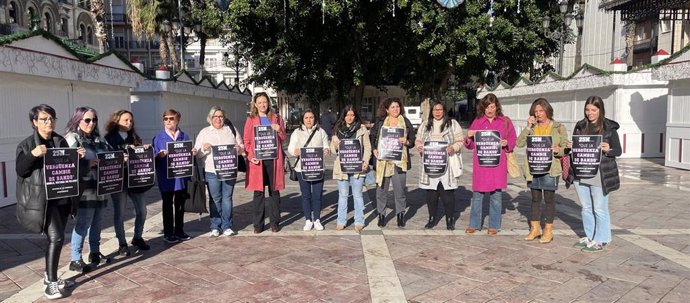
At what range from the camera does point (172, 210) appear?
5.97m

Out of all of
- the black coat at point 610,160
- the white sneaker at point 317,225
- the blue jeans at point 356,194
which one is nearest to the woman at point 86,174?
the white sneaker at point 317,225

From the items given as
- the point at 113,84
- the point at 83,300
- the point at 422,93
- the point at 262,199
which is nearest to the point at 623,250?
the point at 262,199

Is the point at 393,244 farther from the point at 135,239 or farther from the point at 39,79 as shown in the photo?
the point at 39,79

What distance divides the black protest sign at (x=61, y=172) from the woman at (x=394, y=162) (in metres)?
3.55

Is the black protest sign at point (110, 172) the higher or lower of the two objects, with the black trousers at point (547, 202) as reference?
higher

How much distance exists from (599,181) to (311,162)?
336 centimetres

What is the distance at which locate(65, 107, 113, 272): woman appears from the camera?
4.56 meters

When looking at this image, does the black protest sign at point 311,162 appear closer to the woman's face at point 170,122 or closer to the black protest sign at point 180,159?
the black protest sign at point 180,159

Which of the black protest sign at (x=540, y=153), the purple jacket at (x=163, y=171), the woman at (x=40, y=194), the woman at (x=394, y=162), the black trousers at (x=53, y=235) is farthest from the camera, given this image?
the woman at (x=394, y=162)

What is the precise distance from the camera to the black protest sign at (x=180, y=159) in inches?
224

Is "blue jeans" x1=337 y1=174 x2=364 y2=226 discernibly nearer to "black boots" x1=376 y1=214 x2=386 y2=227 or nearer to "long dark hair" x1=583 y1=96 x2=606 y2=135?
"black boots" x1=376 y1=214 x2=386 y2=227

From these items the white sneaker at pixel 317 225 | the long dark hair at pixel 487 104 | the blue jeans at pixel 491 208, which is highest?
the long dark hair at pixel 487 104

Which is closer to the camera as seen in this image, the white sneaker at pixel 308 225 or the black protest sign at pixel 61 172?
Result: the black protest sign at pixel 61 172

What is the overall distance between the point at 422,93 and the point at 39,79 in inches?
744
